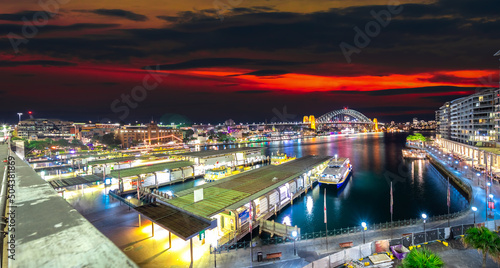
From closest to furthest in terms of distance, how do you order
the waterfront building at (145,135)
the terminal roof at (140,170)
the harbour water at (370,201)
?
the harbour water at (370,201), the terminal roof at (140,170), the waterfront building at (145,135)

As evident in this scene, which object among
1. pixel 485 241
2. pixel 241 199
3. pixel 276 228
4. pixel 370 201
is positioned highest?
pixel 485 241

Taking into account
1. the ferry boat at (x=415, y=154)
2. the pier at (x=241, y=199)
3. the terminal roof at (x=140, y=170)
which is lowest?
the ferry boat at (x=415, y=154)

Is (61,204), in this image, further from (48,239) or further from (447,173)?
(447,173)

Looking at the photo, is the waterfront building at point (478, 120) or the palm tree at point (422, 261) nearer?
the palm tree at point (422, 261)

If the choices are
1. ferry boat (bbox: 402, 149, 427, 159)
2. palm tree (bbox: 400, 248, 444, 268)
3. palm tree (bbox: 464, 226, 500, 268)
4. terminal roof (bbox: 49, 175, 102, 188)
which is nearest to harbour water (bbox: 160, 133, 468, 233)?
terminal roof (bbox: 49, 175, 102, 188)

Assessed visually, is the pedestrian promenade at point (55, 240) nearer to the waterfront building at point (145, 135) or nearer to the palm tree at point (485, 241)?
the palm tree at point (485, 241)

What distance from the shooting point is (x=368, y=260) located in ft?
43.7

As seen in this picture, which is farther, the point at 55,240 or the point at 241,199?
the point at 241,199

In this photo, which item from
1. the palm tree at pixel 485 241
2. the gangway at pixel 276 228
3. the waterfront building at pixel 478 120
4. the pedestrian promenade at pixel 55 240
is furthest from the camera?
the waterfront building at pixel 478 120

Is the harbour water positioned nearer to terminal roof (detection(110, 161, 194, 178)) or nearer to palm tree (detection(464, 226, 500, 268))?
terminal roof (detection(110, 161, 194, 178))

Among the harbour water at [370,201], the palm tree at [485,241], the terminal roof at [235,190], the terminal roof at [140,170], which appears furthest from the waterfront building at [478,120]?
the terminal roof at [140,170]

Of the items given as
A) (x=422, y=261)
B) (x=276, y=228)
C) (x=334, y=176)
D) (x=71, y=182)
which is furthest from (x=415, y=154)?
(x=71, y=182)

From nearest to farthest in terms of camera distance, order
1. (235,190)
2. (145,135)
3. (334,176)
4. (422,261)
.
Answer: (422,261), (235,190), (334,176), (145,135)

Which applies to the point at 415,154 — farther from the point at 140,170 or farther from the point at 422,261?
the point at 422,261
